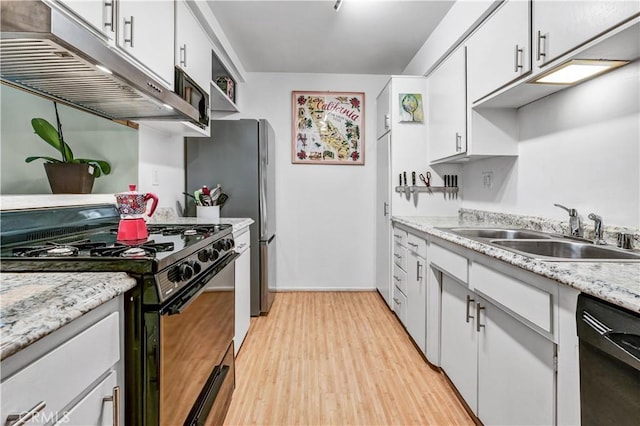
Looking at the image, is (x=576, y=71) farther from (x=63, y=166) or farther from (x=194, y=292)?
(x=63, y=166)

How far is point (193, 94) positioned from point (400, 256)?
209cm

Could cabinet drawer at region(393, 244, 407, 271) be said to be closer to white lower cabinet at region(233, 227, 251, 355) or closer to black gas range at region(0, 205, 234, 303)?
white lower cabinet at region(233, 227, 251, 355)

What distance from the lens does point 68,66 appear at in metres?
1.17

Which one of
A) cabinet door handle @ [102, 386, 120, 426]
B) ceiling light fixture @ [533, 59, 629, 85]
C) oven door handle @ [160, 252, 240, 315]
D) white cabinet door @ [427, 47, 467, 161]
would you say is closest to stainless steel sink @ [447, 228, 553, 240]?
white cabinet door @ [427, 47, 467, 161]

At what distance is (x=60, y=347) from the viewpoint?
25.8 inches

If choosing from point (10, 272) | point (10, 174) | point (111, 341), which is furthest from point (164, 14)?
point (111, 341)

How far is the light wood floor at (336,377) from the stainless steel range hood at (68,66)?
1.64 m

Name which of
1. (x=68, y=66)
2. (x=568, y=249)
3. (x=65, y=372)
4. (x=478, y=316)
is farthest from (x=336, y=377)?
(x=68, y=66)

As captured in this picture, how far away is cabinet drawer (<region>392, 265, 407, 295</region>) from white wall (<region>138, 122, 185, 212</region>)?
6.61 feet

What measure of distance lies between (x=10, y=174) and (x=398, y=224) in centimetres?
262

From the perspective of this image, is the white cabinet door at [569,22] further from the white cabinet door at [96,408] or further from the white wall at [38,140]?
the white wall at [38,140]

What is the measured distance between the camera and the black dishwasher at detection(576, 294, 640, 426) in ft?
2.43

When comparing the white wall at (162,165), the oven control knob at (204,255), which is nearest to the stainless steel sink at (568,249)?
the oven control knob at (204,255)

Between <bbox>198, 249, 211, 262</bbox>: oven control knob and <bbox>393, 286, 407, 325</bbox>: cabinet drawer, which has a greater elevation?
<bbox>198, 249, 211, 262</bbox>: oven control knob
